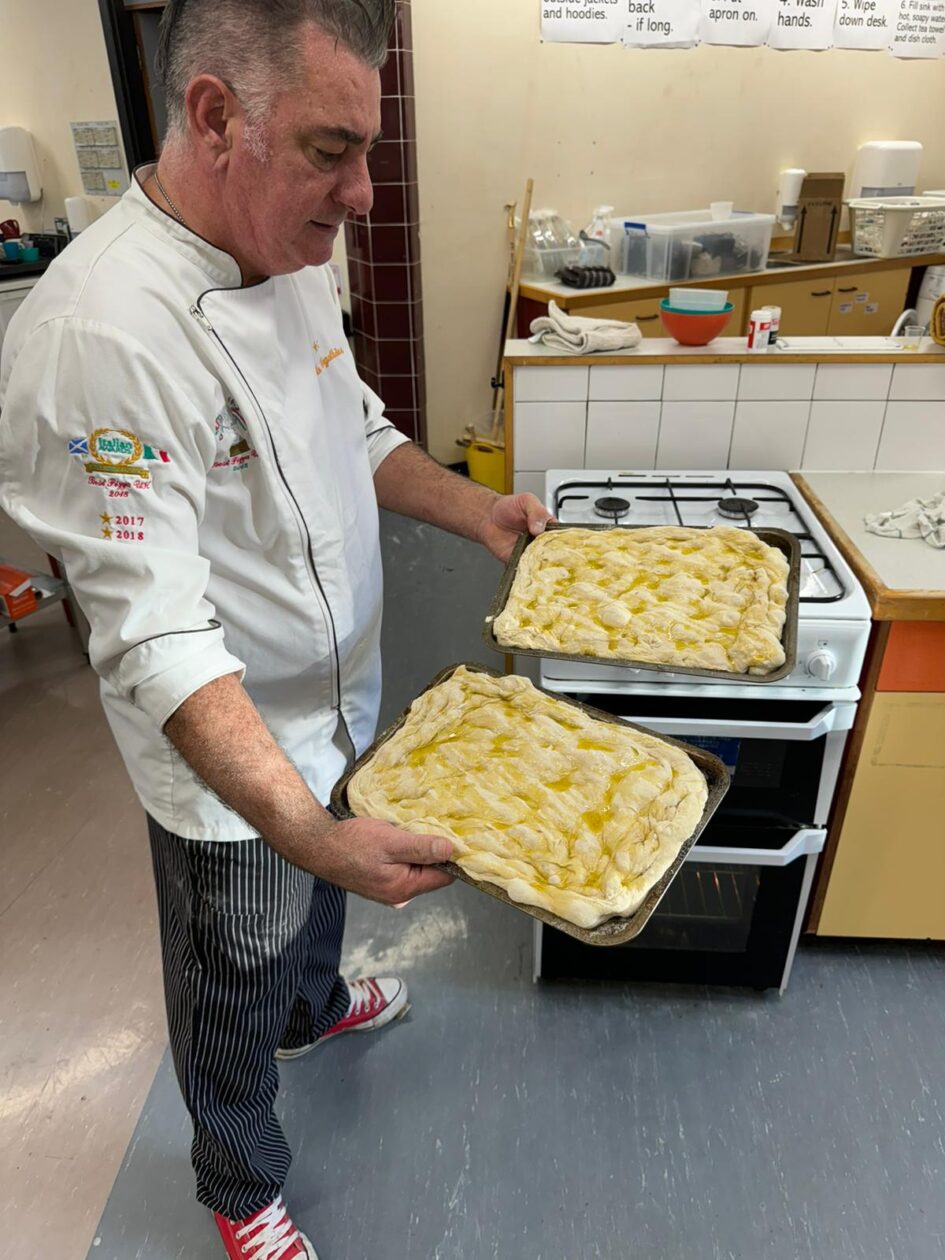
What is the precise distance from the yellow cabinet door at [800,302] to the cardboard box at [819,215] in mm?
177

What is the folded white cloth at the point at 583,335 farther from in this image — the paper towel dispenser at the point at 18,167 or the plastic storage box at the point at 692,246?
the paper towel dispenser at the point at 18,167

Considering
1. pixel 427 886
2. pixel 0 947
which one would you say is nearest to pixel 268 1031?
pixel 427 886

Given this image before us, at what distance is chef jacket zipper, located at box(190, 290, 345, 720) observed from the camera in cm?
100

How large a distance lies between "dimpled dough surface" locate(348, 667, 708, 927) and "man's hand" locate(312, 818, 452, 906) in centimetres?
6

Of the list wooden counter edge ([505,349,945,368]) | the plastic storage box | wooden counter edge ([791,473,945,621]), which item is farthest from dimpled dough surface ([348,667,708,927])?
the plastic storage box

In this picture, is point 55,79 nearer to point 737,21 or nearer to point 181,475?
point 737,21

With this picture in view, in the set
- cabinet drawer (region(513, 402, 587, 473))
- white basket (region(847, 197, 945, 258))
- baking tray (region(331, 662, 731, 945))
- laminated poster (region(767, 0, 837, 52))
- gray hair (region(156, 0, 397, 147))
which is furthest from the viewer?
white basket (region(847, 197, 945, 258))

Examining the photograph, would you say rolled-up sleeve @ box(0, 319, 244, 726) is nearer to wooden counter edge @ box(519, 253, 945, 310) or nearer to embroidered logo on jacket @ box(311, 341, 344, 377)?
embroidered logo on jacket @ box(311, 341, 344, 377)

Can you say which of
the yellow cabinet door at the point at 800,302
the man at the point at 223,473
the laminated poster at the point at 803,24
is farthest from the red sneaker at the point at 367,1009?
the laminated poster at the point at 803,24

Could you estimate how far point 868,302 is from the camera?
165 inches

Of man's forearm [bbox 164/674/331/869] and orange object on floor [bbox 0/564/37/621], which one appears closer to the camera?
man's forearm [bbox 164/674/331/869]

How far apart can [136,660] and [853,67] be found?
4796 mm

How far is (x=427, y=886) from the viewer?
99 cm

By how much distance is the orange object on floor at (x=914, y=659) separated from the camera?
4.98 feet
